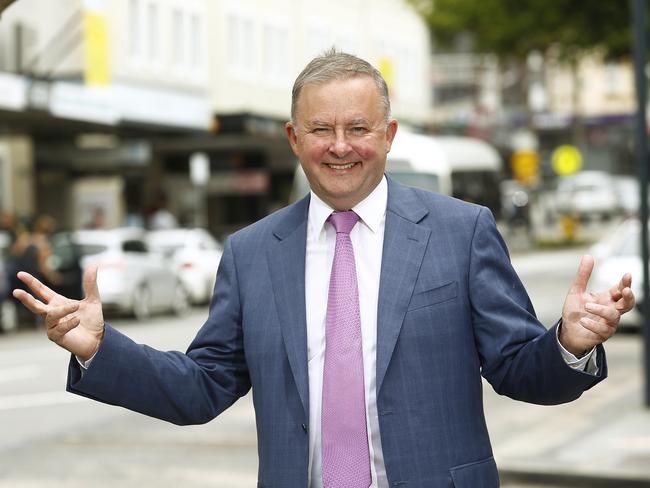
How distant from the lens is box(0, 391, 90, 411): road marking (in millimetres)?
15016

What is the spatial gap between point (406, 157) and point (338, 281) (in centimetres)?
1562

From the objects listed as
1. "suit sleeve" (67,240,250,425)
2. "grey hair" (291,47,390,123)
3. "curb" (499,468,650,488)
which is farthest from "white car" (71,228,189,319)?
"grey hair" (291,47,390,123)

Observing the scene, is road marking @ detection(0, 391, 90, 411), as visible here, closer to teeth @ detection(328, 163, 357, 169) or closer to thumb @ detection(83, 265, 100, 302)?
thumb @ detection(83, 265, 100, 302)

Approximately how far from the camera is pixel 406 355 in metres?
3.80

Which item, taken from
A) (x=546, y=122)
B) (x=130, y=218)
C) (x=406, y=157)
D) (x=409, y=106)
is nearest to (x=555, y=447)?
(x=406, y=157)

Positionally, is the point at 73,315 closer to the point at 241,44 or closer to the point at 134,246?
the point at 134,246

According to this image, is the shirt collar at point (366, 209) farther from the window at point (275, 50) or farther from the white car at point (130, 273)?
the window at point (275, 50)

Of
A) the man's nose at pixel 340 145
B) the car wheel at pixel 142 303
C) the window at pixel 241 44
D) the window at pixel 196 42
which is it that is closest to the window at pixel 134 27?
the window at pixel 196 42

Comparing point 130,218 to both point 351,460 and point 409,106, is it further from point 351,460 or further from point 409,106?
point 351,460

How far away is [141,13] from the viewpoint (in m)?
36.2

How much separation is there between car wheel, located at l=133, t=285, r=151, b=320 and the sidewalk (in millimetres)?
11907

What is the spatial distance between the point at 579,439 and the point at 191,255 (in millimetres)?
19066

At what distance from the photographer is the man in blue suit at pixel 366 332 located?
3.78 m

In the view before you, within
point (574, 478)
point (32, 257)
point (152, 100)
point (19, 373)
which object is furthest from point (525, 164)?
point (574, 478)
